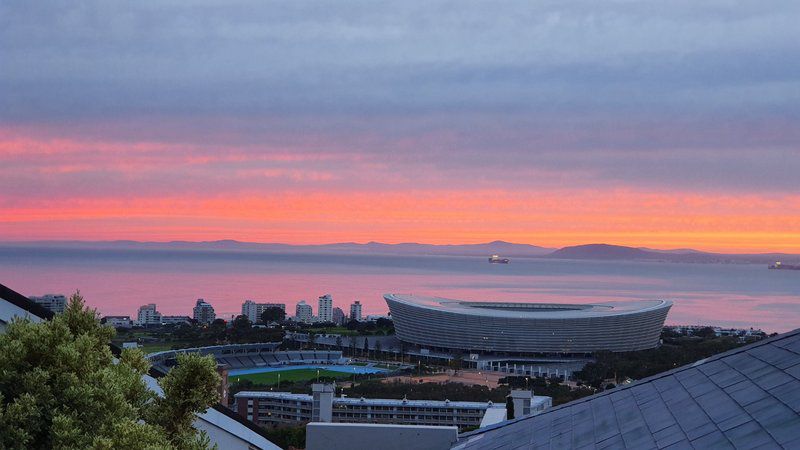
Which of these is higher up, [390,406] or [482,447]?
[482,447]

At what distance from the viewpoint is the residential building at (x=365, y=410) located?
3212cm

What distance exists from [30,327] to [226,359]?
6342 cm

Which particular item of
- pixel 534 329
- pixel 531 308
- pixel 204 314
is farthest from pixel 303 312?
pixel 534 329

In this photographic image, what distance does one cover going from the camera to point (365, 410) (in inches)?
1321

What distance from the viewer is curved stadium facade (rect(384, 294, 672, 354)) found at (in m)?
78.4

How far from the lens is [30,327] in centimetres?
582

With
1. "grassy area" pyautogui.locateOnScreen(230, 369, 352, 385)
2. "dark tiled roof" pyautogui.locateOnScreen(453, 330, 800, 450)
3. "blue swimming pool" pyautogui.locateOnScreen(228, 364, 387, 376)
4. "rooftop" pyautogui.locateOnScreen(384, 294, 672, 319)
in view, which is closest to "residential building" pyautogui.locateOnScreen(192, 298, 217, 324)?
"rooftop" pyautogui.locateOnScreen(384, 294, 672, 319)

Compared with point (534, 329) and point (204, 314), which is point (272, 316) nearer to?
point (204, 314)

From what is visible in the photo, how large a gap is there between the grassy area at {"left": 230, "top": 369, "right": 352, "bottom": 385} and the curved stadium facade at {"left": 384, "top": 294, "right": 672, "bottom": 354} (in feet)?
67.5

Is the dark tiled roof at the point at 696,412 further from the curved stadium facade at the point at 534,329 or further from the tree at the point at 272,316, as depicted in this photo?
the tree at the point at 272,316

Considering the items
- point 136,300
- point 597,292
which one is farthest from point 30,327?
point 597,292

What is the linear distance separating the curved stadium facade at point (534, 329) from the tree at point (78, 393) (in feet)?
240

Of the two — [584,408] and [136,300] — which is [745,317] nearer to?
[136,300]

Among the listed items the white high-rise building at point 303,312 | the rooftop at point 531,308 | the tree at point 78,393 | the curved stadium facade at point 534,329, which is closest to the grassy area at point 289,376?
the curved stadium facade at point 534,329
